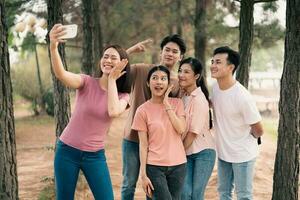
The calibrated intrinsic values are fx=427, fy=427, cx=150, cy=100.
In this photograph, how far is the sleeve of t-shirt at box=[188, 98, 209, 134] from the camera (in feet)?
9.78

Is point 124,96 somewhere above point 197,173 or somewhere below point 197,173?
above

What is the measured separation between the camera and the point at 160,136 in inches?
114

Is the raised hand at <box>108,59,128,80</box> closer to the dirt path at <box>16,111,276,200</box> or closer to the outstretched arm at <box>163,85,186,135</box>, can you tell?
the outstretched arm at <box>163,85,186,135</box>

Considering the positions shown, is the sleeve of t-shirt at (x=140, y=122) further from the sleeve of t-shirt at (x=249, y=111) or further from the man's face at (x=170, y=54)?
the sleeve of t-shirt at (x=249, y=111)

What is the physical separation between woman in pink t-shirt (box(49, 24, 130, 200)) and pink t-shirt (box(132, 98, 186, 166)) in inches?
7.1

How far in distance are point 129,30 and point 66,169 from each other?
10.2 m

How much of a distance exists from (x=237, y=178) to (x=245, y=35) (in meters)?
3.00

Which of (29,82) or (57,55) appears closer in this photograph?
(57,55)

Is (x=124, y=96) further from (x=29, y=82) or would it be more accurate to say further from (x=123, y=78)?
(x=29, y=82)

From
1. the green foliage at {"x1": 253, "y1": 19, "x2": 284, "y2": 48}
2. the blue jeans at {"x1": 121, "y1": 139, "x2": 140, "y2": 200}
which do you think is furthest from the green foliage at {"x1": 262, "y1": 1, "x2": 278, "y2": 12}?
the blue jeans at {"x1": 121, "y1": 139, "x2": 140, "y2": 200}


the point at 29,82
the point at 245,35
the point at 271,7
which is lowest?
the point at 29,82

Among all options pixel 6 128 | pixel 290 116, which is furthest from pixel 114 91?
pixel 290 116

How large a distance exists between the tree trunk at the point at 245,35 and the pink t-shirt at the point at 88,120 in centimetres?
326

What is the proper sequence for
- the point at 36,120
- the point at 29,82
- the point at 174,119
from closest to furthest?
the point at 174,119 < the point at 36,120 < the point at 29,82
